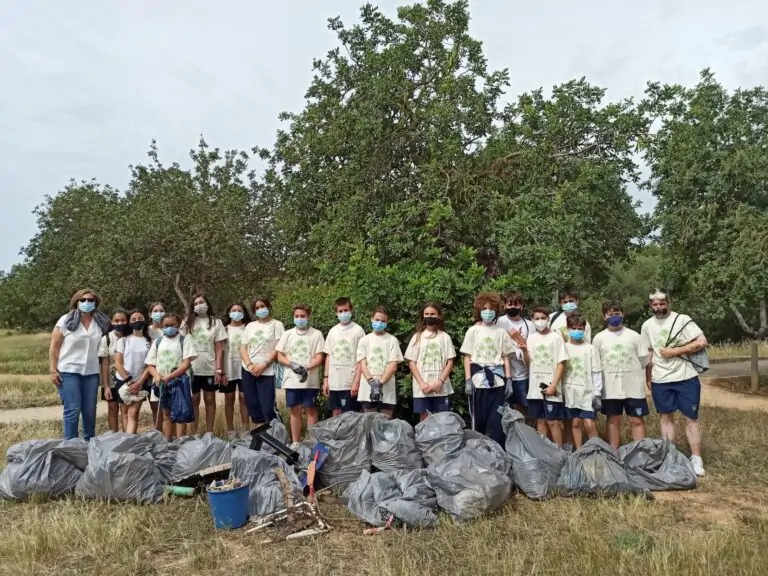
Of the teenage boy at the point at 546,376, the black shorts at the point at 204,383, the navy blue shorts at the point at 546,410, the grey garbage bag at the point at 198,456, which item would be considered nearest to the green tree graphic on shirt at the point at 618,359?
the teenage boy at the point at 546,376

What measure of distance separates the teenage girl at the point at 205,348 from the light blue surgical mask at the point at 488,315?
2851mm

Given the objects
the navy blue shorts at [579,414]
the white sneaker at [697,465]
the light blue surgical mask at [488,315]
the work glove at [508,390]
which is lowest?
the white sneaker at [697,465]

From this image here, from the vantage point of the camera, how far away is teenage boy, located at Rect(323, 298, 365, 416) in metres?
6.02

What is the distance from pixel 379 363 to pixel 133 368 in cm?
272

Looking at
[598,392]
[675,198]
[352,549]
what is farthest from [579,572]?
[675,198]

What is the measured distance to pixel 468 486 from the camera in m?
4.56

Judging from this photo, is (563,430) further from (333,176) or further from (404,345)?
(333,176)

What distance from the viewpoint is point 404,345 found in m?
6.88

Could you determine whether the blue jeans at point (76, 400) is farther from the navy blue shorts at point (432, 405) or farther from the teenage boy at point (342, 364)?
the navy blue shorts at point (432, 405)

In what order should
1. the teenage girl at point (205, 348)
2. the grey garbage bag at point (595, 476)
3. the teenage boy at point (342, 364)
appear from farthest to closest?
the teenage girl at point (205, 348), the teenage boy at point (342, 364), the grey garbage bag at point (595, 476)

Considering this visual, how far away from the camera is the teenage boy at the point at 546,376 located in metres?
5.74

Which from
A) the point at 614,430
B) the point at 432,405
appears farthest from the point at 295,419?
the point at 614,430

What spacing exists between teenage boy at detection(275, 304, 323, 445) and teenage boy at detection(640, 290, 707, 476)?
3.23 m

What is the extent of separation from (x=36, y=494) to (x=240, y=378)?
7.57 ft
